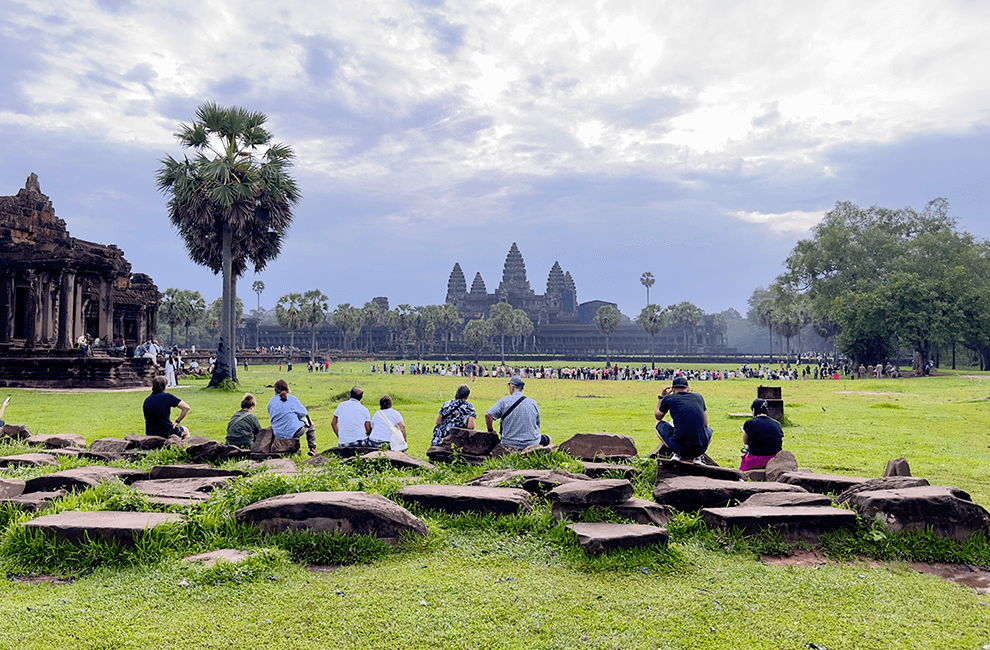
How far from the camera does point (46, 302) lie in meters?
29.9

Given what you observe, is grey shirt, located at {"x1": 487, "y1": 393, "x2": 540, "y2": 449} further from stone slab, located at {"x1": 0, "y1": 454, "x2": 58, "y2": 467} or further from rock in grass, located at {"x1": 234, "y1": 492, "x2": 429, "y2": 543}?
stone slab, located at {"x1": 0, "y1": 454, "x2": 58, "y2": 467}

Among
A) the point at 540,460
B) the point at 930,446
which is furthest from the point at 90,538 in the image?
the point at 930,446

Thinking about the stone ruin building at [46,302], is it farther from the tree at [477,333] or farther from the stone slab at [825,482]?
the tree at [477,333]

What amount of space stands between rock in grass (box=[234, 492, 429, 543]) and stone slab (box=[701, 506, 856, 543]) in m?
2.43

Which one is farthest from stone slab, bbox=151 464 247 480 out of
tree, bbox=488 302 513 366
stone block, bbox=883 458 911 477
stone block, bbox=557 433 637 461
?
tree, bbox=488 302 513 366

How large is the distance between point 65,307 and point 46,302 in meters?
2.35

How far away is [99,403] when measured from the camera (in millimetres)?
20016

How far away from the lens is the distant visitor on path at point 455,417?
920cm

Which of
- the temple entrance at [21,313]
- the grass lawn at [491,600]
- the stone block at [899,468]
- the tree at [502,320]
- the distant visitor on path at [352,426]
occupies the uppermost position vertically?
the tree at [502,320]

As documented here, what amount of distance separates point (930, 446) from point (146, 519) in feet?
41.5

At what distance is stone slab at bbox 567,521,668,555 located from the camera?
487 centimetres

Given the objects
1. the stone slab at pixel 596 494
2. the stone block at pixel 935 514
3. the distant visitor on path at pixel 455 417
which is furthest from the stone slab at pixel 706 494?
the distant visitor on path at pixel 455 417

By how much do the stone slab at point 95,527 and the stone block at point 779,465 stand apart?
5.94 metres

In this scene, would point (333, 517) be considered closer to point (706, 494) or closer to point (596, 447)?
point (706, 494)
